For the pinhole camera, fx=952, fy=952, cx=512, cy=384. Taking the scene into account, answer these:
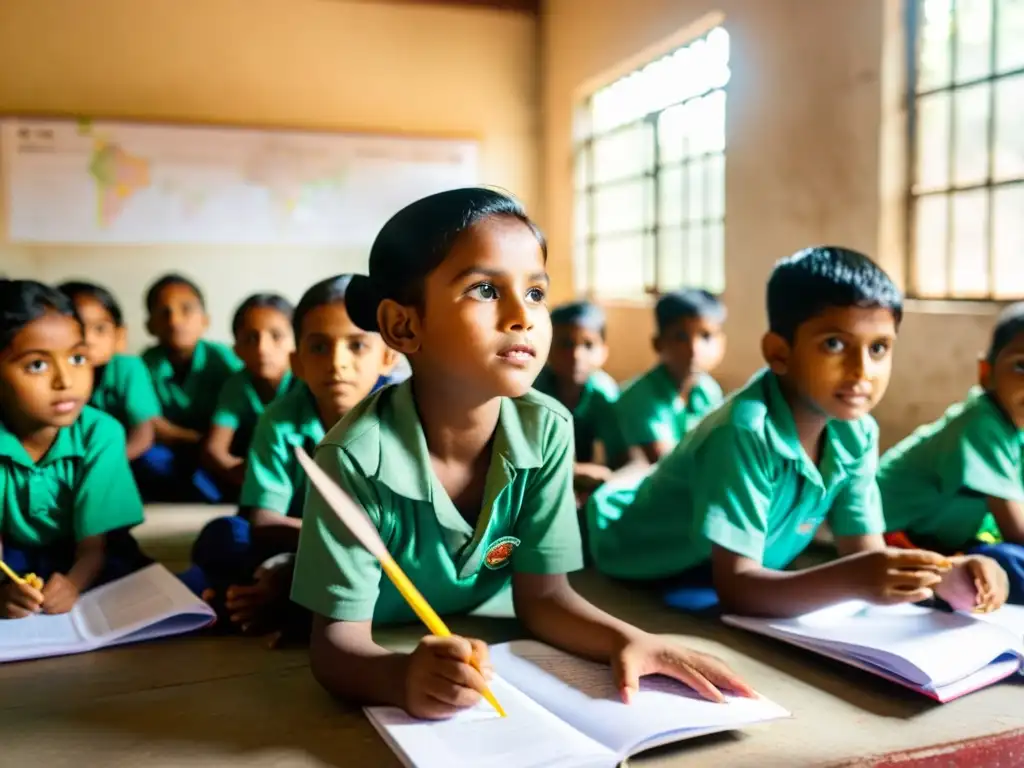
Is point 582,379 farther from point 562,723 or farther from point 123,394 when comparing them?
point 562,723

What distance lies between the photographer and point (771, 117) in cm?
347

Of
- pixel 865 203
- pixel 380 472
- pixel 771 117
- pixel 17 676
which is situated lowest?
pixel 17 676

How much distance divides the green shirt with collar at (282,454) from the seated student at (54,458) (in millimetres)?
221

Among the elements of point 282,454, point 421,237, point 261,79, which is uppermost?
point 261,79

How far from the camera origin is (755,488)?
4.78 feet

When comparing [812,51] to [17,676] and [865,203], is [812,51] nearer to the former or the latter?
[865,203]

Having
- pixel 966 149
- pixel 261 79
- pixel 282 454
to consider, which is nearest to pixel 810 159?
pixel 966 149

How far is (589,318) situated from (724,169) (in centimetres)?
127

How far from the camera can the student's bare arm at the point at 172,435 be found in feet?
9.64

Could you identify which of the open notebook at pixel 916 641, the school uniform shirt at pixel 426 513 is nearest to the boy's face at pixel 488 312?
the school uniform shirt at pixel 426 513

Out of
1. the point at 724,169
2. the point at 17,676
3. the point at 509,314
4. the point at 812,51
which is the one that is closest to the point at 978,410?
the point at 509,314

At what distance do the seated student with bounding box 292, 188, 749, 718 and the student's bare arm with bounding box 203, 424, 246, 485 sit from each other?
1337 mm

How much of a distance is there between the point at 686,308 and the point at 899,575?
1.64 m

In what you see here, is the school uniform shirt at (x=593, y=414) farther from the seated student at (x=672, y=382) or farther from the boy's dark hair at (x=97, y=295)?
the boy's dark hair at (x=97, y=295)
